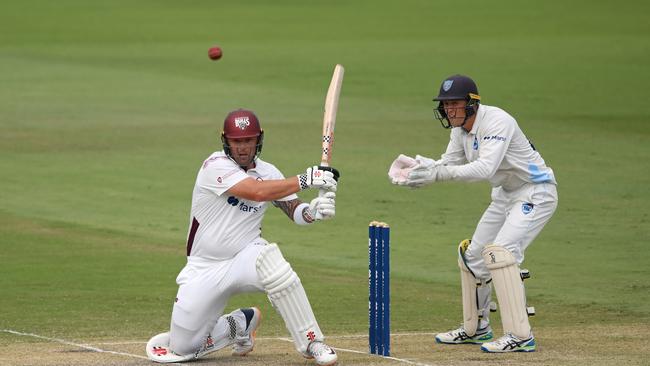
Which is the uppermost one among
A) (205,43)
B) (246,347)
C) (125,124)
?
(205,43)

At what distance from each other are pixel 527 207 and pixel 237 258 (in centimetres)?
245

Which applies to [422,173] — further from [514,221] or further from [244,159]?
[244,159]

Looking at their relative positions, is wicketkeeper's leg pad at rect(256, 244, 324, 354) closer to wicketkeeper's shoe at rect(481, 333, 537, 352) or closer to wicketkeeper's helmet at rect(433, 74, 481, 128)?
wicketkeeper's shoe at rect(481, 333, 537, 352)

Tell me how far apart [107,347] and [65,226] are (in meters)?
7.42

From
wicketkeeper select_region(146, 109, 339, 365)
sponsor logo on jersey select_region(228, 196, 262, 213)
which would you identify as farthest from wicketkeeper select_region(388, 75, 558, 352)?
sponsor logo on jersey select_region(228, 196, 262, 213)

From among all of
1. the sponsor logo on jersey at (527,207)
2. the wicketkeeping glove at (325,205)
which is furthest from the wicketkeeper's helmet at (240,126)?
the sponsor logo on jersey at (527,207)

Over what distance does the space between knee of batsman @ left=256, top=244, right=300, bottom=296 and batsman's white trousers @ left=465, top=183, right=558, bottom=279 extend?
1882 mm

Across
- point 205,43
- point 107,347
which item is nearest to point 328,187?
point 107,347

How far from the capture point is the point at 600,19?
44.1m

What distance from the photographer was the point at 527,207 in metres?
11.0

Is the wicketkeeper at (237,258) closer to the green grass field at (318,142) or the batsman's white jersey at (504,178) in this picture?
the green grass field at (318,142)

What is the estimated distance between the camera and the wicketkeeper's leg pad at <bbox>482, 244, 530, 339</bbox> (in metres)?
10.5

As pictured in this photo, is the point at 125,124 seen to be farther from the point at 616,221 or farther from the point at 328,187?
the point at 328,187

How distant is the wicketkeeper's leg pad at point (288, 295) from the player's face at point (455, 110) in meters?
2.06
